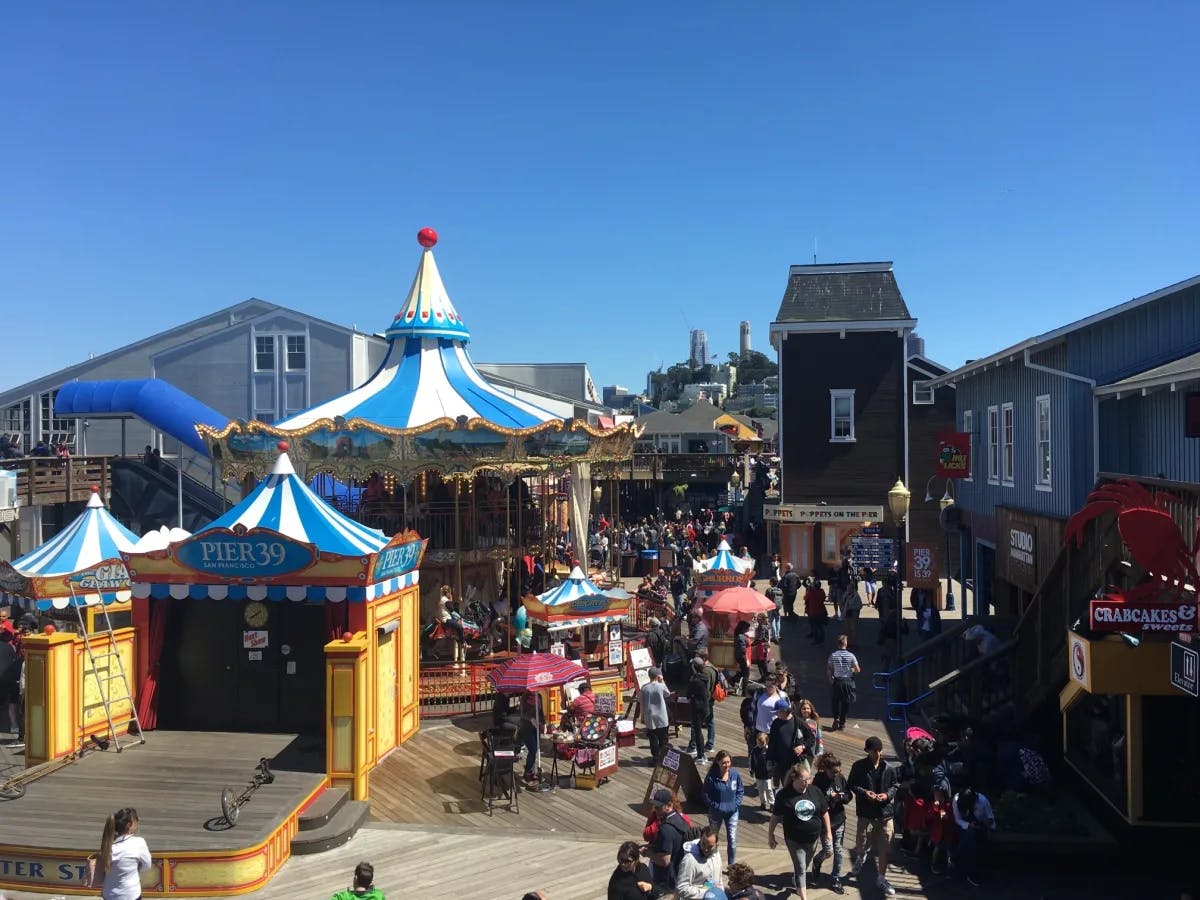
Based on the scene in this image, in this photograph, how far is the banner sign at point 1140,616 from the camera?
7.77 metres

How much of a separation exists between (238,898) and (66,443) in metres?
28.8

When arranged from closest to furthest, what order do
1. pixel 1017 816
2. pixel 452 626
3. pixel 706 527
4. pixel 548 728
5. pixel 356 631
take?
pixel 1017 816
pixel 356 631
pixel 548 728
pixel 452 626
pixel 706 527

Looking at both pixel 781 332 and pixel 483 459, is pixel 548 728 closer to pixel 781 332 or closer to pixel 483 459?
pixel 483 459

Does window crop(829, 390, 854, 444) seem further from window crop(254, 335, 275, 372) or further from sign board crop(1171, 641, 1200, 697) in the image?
sign board crop(1171, 641, 1200, 697)

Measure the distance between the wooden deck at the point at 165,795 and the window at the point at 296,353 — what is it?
72.3ft

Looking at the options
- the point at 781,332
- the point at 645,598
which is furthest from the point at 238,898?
the point at 781,332

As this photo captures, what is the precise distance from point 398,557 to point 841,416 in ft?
64.7

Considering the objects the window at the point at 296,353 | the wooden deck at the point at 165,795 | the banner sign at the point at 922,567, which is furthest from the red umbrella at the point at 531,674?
the window at the point at 296,353

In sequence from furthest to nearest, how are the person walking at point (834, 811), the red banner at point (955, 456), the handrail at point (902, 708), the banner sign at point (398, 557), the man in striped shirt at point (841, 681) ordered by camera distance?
the red banner at point (955, 456) → the handrail at point (902, 708) → the man in striped shirt at point (841, 681) → the banner sign at point (398, 557) → the person walking at point (834, 811)

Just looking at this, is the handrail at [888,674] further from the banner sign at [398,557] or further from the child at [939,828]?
the banner sign at [398,557]

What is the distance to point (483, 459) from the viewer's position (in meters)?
17.1

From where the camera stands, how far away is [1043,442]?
15281mm

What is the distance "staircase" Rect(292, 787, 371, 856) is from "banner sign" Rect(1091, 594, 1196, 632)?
7731 millimetres

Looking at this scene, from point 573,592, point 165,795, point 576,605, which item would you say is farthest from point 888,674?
point 165,795
